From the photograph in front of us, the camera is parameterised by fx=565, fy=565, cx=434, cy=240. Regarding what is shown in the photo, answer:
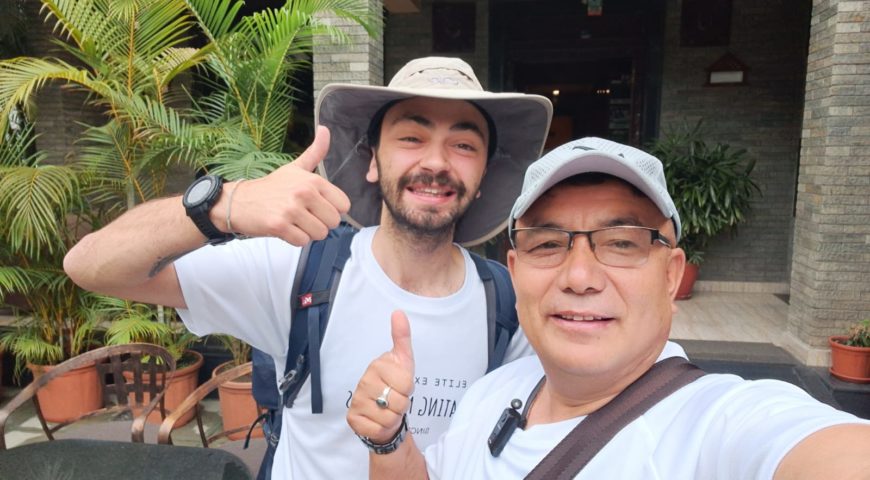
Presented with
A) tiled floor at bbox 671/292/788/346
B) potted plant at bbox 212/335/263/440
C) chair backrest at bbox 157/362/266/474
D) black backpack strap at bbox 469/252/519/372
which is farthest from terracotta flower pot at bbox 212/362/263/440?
tiled floor at bbox 671/292/788/346

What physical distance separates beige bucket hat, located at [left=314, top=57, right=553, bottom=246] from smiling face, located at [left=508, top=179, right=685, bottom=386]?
24.2 inches

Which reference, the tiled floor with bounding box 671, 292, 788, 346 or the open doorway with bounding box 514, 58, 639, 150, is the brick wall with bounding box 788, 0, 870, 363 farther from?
the open doorway with bounding box 514, 58, 639, 150

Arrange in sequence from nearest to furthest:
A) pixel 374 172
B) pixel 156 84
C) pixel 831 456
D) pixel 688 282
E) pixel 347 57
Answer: pixel 831 456
pixel 374 172
pixel 156 84
pixel 347 57
pixel 688 282

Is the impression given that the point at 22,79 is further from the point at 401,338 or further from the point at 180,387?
the point at 401,338

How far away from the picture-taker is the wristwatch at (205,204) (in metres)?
1.26

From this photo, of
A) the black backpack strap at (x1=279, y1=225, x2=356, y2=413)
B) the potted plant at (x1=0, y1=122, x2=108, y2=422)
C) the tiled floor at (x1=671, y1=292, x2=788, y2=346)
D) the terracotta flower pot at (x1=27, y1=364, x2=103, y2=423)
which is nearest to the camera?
the black backpack strap at (x1=279, y1=225, x2=356, y2=413)

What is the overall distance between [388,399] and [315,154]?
613 mm

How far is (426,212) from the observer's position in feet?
5.17

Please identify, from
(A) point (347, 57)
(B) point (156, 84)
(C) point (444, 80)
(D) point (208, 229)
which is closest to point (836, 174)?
(A) point (347, 57)

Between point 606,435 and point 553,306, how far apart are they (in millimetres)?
252

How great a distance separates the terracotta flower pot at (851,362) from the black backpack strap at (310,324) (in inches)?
174

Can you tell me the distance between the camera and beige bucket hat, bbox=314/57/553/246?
5.56 ft

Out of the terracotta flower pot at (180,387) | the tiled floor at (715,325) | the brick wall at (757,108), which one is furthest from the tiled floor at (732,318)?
the terracotta flower pot at (180,387)

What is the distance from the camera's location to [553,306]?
3.61 ft
